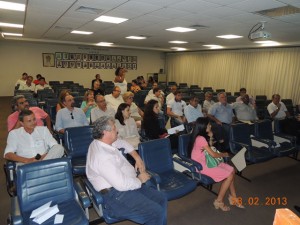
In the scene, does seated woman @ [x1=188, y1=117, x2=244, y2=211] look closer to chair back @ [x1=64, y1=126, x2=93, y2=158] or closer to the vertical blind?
chair back @ [x1=64, y1=126, x2=93, y2=158]

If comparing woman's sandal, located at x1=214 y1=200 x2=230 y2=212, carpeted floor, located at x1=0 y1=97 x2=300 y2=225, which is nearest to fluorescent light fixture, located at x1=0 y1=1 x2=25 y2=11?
carpeted floor, located at x1=0 y1=97 x2=300 y2=225

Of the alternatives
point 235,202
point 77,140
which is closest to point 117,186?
point 77,140

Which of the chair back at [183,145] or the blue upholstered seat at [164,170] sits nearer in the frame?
the blue upholstered seat at [164,170]

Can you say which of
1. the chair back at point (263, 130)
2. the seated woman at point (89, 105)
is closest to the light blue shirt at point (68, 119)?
the seated woman at point (89, 105)

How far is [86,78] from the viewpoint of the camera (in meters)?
13.9

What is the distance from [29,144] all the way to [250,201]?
2.99 metres

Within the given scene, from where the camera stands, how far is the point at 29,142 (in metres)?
2.81

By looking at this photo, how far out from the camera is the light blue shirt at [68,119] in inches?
157

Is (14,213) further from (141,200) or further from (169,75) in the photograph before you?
(169,75)

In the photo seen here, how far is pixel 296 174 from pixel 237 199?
5.68 ft

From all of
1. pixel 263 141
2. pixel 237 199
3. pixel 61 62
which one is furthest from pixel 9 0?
pixel 61 62

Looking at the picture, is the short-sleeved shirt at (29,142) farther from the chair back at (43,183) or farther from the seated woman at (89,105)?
the seated woman at (89,105)

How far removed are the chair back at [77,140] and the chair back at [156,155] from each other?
101cm

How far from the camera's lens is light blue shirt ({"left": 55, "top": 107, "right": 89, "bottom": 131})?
3977 mm
